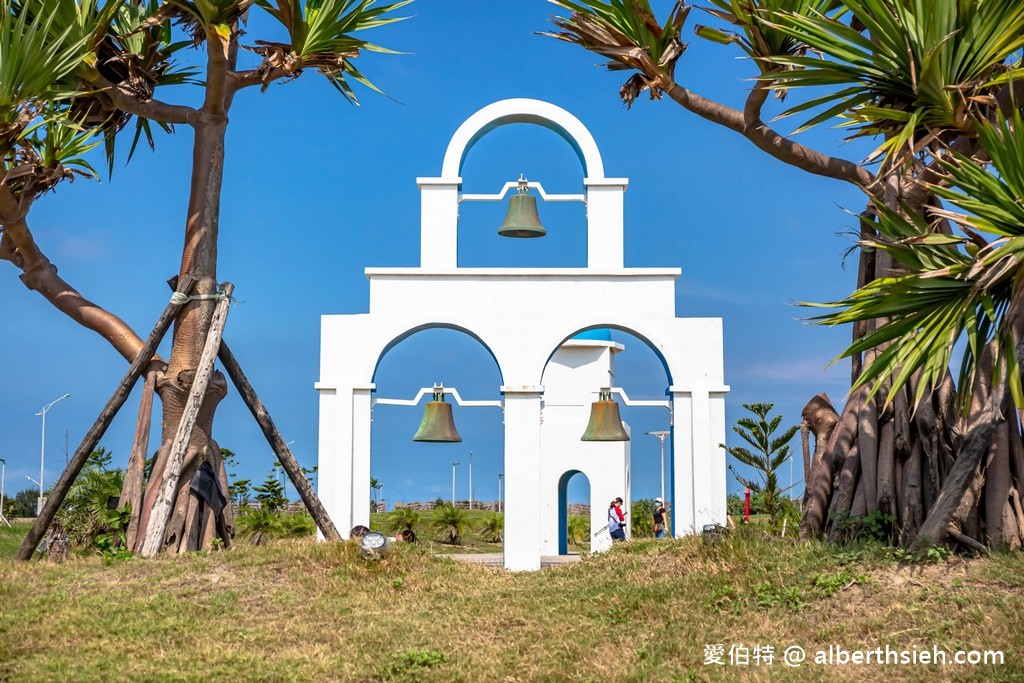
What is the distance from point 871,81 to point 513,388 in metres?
7.28

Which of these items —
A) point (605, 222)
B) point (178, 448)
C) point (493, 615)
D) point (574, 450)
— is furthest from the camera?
point (574, 450)

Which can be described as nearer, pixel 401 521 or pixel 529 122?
pixel 529 122

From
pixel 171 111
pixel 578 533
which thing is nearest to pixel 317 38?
pixel 171 111

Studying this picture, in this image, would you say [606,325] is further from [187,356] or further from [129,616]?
[129,616]

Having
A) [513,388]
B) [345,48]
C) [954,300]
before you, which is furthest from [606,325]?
[954,300]

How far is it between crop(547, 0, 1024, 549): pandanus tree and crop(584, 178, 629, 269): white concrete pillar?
4.08 metres

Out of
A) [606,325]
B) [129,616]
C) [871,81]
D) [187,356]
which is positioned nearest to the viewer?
[871,81]

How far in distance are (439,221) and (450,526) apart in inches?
480

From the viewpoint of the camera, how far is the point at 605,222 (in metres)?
14.4

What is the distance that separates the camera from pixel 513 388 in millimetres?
14195

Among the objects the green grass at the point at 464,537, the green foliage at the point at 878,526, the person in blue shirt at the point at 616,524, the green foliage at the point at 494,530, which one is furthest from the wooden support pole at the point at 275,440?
the green foliage at the point at 494,530

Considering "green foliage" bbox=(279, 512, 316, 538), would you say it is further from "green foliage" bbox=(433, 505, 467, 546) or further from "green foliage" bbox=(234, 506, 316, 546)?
"green foliage" bbox=(433, 505, 467, 546)

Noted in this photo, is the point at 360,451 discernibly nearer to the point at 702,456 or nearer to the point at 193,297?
the point at 193,297

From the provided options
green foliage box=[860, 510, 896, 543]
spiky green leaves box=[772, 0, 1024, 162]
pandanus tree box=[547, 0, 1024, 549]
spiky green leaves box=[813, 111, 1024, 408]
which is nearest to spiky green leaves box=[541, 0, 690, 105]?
pandanus tree box=[547, 0, 1024, 549]
